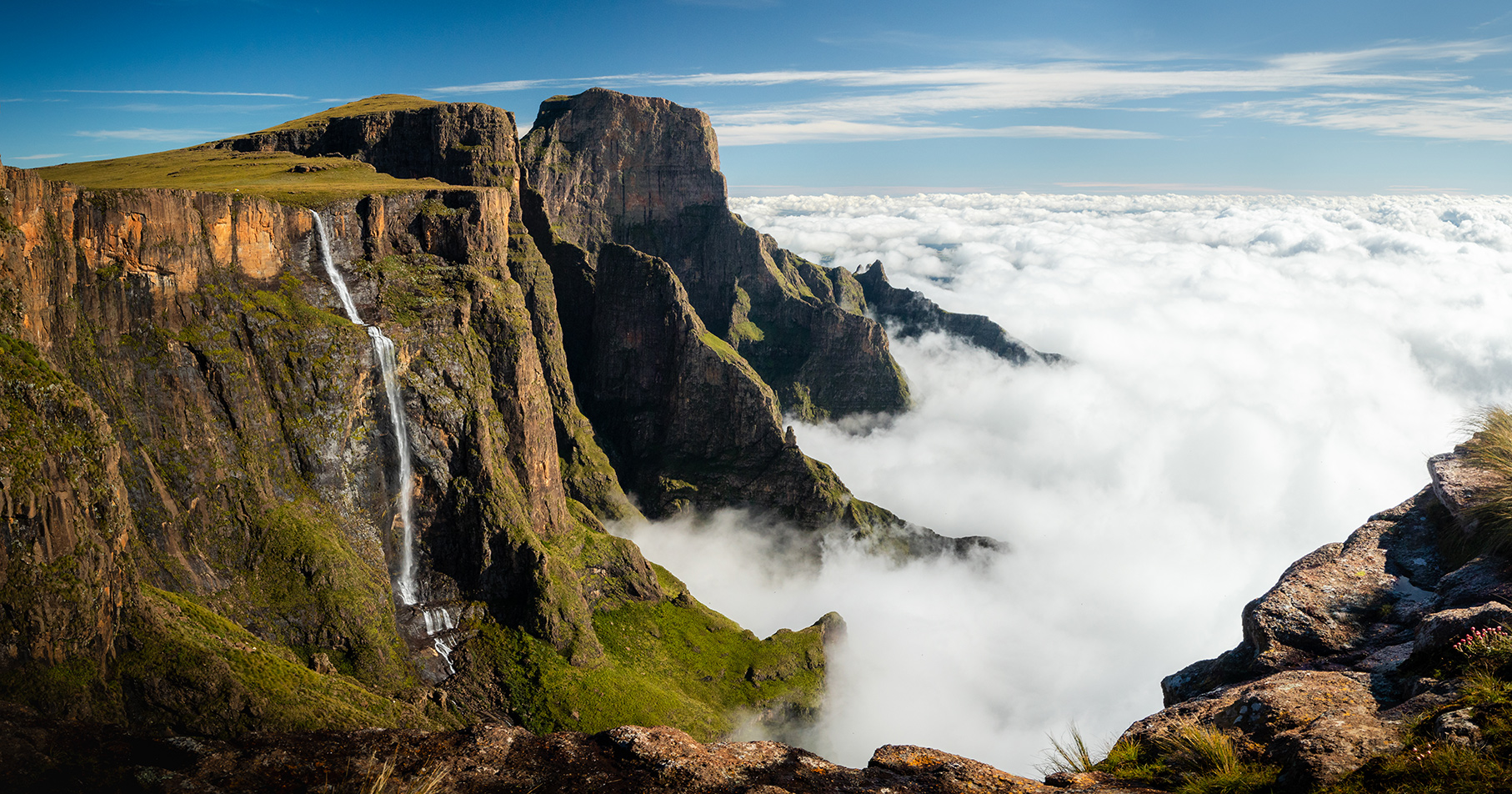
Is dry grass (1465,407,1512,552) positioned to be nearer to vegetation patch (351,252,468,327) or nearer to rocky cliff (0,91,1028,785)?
rocky cliff (0,91,1028,785)

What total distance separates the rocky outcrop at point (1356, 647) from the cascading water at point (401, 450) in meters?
63.7

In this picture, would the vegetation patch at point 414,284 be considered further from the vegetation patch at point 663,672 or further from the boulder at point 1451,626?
the boulder at point 1451,626

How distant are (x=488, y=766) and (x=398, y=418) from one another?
Answer: 6070cm

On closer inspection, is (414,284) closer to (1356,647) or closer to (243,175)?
(243,175)

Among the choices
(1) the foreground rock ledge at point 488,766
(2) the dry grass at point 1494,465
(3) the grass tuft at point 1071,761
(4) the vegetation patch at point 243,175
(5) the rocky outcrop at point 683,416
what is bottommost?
(5) the rocky outcrop at point 683,416

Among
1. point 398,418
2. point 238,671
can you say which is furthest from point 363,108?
point 238,671

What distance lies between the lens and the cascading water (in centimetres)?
6306

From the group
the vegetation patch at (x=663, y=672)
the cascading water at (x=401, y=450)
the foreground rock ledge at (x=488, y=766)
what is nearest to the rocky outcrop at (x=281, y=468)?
the vegetation patch at (x=663, y=672)

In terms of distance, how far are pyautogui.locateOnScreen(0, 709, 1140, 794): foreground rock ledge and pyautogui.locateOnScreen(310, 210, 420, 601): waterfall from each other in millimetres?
54548

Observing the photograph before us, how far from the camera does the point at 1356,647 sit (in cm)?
1455

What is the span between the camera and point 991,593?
521ft

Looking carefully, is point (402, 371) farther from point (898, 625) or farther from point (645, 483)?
point (898, 625)

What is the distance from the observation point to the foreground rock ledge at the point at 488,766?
10484mm

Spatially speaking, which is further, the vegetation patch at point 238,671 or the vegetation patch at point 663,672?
the vegetation patch at point 663,672
